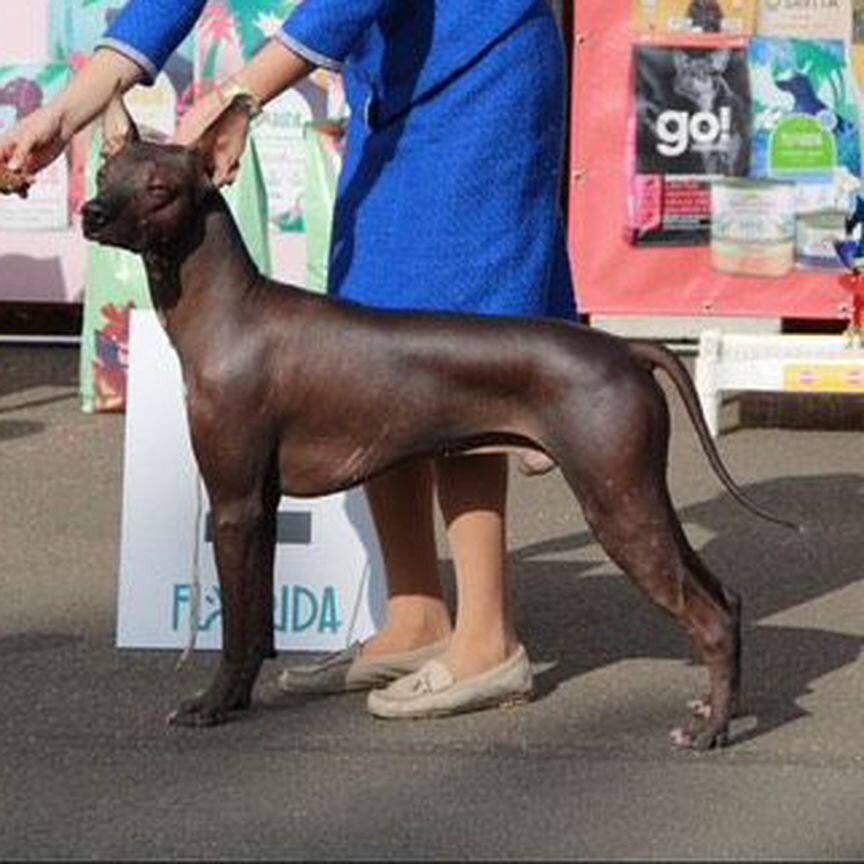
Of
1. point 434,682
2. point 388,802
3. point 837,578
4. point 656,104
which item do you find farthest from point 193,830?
point 656,104

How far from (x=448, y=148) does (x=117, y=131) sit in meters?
0.72

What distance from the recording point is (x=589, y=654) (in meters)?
6.72

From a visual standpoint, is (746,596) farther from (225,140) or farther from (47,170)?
(47,170)

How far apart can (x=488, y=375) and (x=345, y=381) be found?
0.29 meters

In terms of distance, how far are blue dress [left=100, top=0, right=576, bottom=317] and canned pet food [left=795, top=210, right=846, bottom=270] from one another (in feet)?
16.2

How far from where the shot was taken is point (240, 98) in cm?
572

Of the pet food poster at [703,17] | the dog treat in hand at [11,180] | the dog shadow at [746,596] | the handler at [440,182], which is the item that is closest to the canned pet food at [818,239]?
the pet food poster at [703,17]

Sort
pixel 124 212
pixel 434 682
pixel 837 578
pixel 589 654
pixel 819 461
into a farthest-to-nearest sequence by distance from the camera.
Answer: pixel 819 461, pixel 837 578, pixel 589 654, pixel 434 682, pixel 124 212

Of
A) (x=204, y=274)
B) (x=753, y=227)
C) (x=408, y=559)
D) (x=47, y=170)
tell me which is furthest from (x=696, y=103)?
(x=204, y=274)

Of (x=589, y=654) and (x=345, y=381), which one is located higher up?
(x=345, y=381)

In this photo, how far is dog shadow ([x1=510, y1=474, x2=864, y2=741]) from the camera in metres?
6.55

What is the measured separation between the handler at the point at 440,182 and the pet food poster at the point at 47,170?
504 cm

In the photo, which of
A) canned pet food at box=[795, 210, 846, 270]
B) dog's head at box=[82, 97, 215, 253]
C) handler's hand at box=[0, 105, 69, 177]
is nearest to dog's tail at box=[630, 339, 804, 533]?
dog's head at box=[82, 97, 215, 253]

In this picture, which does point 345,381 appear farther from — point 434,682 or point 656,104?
point 656,104
